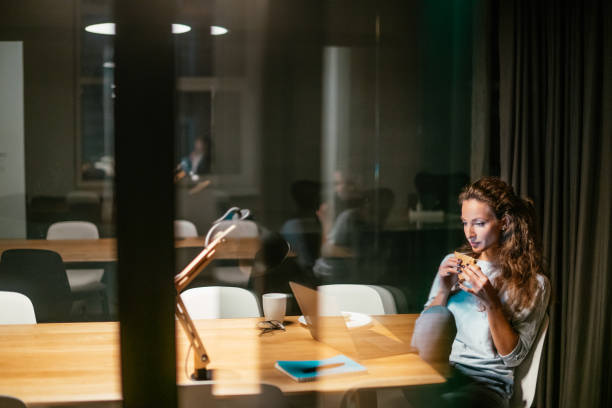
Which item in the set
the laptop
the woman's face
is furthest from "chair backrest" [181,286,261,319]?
the woman's face

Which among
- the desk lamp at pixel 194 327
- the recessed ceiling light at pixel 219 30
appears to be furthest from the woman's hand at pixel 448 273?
the recessed ceiling light at pixel 219 30

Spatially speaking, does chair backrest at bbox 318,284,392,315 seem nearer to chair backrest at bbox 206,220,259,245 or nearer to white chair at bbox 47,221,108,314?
chair backrest at bbox 206,220,259,245

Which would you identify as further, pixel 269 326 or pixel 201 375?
pixel 269 326

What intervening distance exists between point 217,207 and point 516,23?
6.15 feet

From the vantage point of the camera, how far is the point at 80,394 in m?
1.51

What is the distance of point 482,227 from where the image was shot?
1990mm

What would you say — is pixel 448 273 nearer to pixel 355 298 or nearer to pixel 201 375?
pixel 355 298

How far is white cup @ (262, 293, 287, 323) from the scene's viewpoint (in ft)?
7.09

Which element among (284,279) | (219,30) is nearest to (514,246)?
(284,279)

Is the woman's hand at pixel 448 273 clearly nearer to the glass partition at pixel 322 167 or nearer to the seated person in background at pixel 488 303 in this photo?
the seated person in background at pixel 488 303

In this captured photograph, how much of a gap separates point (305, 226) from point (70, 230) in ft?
4.63

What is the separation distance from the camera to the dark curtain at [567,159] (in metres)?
2.23

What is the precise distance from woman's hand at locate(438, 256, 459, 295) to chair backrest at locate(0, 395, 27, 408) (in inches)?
57.2

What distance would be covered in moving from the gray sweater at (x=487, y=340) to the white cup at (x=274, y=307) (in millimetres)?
686
